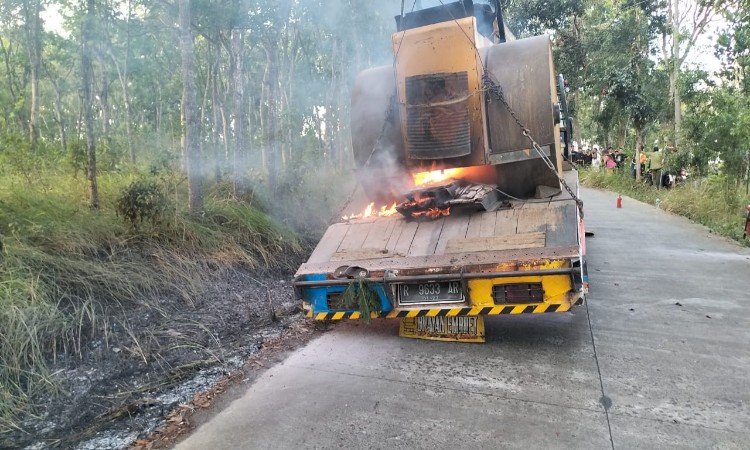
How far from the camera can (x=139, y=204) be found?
5453 mm

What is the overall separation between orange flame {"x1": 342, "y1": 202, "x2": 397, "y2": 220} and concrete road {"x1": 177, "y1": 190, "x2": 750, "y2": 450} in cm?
110

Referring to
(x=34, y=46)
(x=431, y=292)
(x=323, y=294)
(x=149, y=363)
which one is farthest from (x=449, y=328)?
(x=34, y=46)

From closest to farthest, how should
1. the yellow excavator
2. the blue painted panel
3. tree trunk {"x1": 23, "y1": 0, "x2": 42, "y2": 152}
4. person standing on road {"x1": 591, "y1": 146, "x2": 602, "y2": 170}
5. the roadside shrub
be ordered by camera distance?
the yellow excavator → the blue painted panel → the roadside shrub → tree trunk {"x1": 23, "y1": 0, "x2": 42, "y2": 152} → person standing on road {"x1": 591, "y1": 146, "x2": 602, "y2": 170}

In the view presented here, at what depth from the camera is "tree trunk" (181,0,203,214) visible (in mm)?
6340

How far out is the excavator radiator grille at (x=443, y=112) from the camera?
15.1 feet

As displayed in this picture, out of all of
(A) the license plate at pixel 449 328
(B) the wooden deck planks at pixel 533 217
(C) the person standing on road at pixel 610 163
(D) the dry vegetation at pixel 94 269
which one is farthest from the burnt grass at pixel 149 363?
(C) the person standing on road at pixel 610 163

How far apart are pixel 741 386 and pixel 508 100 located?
2950mm

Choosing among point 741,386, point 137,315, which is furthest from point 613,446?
point 137,315

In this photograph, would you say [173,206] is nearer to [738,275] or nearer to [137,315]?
[137,315]

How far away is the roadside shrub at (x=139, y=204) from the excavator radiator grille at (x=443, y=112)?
124 inches

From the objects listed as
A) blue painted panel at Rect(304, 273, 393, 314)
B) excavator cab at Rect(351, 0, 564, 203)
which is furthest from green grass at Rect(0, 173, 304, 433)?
excavator cab at Rect(351, 0, 564, 203)

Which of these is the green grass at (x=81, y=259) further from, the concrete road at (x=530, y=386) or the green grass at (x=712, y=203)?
the green grass at (x=712, y=203)

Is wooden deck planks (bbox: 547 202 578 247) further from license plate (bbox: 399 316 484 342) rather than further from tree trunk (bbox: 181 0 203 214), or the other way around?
tree trunk (bbox: 181 0 203 214)

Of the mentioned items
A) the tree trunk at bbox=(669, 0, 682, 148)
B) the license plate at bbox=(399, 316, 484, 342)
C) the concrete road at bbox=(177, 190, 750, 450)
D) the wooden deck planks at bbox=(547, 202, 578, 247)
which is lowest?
the concrete road at bbox=(177, 190, 750, 450)
